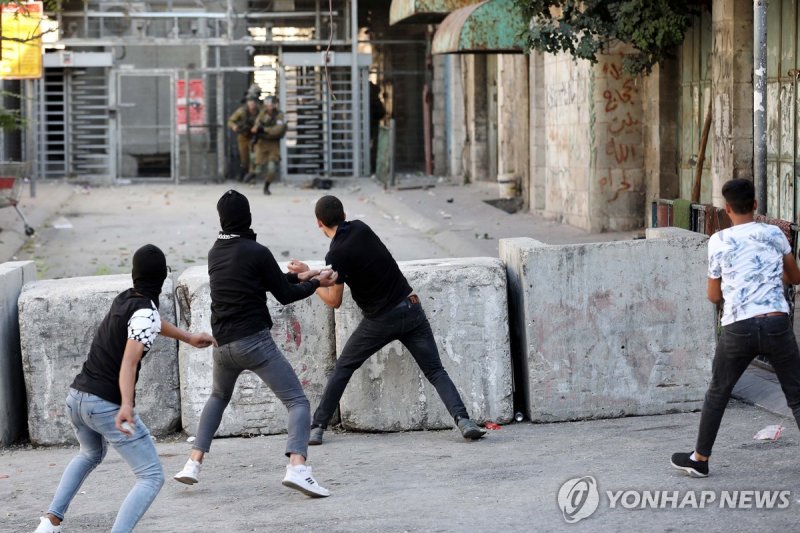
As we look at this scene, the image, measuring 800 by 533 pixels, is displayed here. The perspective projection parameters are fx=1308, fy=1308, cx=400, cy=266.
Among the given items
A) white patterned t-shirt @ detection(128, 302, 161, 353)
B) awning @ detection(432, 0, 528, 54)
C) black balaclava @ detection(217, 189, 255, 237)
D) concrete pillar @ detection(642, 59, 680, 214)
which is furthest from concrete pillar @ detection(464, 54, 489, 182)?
white patterned t-shirt @ detection(128, 302, 161, 353)

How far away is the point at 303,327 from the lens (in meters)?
7.73

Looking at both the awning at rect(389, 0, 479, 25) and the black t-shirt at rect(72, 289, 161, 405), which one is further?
the awning at rect(389, 0, 479, 25)

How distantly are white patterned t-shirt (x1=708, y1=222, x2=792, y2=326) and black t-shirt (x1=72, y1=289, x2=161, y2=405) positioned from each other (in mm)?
2615

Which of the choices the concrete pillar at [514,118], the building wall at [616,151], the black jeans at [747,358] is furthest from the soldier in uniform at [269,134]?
the black jeans at [747,358]

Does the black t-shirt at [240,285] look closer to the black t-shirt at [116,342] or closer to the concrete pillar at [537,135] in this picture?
the black t-shirt at [116,342]

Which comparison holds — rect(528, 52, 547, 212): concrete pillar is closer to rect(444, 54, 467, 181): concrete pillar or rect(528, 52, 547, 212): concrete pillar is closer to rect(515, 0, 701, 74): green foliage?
rect(515, 0, 701, 74): green foliage

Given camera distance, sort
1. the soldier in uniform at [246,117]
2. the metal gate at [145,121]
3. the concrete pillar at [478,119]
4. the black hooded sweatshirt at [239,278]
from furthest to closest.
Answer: the metal gate at [145,121], the soldier in uniform at [246,117], the concrete pillar at [478,119], the black hooded sweatshirt at [239,278]

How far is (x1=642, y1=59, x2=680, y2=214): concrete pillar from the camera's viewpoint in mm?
16484

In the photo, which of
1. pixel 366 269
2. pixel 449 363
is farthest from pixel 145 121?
pixel 366 269

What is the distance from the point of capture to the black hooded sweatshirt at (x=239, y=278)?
21.0 feet

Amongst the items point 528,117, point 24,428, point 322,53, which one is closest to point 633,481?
point 24,428

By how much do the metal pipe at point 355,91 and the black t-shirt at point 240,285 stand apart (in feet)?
77.2

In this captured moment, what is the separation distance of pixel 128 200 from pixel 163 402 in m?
18.5

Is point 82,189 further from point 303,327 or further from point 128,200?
point 303,327
